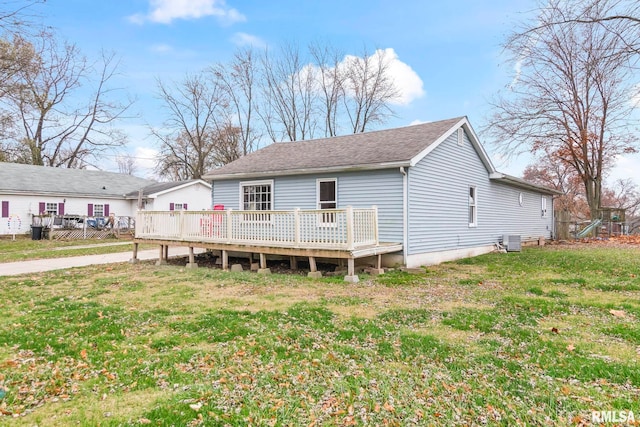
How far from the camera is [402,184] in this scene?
10.1 metres

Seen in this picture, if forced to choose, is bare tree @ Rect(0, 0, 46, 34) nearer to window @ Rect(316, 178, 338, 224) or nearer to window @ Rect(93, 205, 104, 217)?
window @ Rect(316, 178, 338, 224)

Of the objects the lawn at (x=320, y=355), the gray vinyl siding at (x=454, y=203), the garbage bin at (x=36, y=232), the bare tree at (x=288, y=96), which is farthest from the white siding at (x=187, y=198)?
the gray vinyl siding at (x=454, y=203)

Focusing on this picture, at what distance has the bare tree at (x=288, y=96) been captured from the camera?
1246 inches

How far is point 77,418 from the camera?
9.30 feet

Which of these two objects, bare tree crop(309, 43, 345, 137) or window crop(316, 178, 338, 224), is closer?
window crop(316, 178, 338, 224)

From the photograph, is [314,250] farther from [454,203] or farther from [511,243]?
[511,243]

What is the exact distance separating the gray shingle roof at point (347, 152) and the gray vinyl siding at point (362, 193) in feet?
1.35

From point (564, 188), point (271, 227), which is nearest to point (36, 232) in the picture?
point (271, 227)

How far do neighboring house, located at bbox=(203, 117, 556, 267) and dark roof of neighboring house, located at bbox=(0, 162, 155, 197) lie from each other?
1524cm

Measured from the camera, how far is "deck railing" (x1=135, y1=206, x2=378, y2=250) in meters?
8.98

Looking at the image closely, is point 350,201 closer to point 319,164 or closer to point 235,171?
point 319,164

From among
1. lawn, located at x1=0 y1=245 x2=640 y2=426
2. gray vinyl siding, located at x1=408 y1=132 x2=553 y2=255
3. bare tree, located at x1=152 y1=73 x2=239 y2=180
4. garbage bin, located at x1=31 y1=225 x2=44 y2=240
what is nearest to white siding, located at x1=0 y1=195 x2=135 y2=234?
garbage bin, located at x1=31 y1=225 x2=44 y2=240

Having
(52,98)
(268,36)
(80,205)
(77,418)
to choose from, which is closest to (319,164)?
(77,418)

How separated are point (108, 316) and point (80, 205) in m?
22.7
